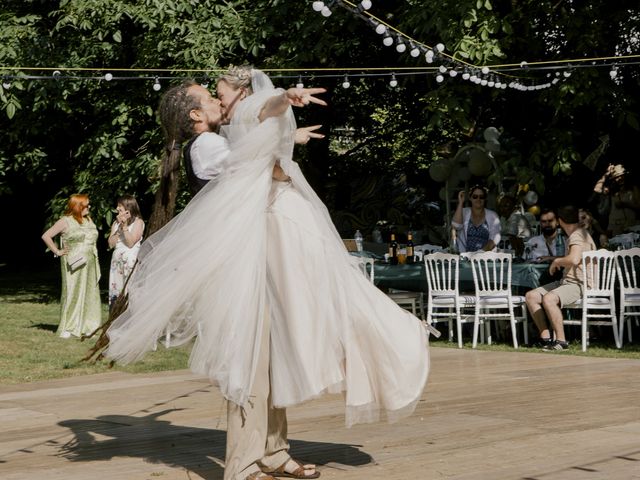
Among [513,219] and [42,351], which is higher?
[513,219]

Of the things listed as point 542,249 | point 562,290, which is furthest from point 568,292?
point 542,249

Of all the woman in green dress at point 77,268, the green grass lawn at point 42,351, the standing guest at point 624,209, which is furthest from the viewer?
the standing guest at point 624,209

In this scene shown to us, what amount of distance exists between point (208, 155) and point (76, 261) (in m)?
9.05

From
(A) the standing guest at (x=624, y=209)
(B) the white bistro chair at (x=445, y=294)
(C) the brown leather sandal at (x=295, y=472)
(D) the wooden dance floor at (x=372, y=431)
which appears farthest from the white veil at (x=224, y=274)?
(A) the standing guest at (x=624, y=209)

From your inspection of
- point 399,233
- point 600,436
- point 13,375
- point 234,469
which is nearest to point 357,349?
point 234,469

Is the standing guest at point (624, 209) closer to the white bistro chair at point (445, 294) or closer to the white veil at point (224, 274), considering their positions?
the white bistro chair at point (445, 294)

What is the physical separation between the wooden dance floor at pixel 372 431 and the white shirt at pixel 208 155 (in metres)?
1.40

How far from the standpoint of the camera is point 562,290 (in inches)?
444

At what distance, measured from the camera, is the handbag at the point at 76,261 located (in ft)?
45.0

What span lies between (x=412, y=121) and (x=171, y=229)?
1818 centimetres

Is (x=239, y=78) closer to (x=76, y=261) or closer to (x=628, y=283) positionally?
(x=628, y=283)

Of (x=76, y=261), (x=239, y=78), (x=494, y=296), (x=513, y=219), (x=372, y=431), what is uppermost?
(x=239, y=78)

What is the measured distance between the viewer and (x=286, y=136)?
4887 mm

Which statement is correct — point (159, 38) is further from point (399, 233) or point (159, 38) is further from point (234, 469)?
point (234, 469)
